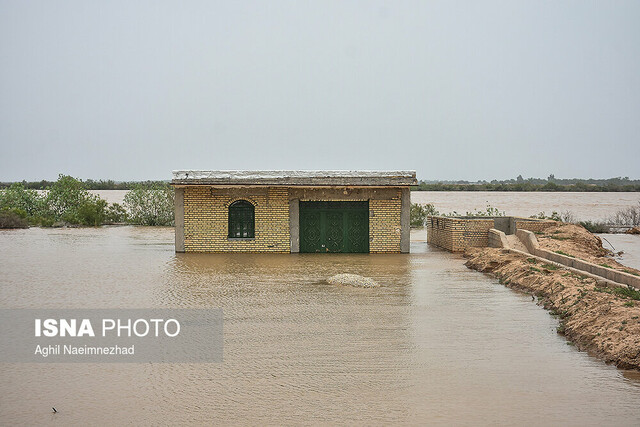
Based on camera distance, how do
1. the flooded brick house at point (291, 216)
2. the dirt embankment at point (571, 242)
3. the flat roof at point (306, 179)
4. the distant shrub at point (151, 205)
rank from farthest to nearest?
the distant shrub at point (151, 205) < the flooded brick house at point (291, 216) < the flat roof at point (306, 179) < the dirt embankment at point (571, 242)

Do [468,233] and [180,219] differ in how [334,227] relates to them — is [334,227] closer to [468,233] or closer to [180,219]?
[468,233]

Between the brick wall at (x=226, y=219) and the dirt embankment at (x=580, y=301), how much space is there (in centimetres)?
713

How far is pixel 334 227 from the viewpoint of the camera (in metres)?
22.6

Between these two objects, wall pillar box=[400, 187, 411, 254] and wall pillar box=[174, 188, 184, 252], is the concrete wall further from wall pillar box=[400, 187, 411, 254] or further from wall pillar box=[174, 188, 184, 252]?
wall pillar box=[174, 188, 184, 252]

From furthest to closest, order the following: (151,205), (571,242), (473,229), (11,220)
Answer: (151,205) < (11,220) < (473,229) < (571,242)

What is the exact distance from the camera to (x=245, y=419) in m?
6.62

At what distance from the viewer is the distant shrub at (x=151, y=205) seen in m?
38.3

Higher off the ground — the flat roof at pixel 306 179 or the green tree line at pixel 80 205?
the flat roof at pixel 306 179

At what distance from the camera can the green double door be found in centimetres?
2245

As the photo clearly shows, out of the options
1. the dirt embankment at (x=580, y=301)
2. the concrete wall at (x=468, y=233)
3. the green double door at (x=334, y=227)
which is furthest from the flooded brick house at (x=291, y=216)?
the dirt embankment at (x=580, y=301)

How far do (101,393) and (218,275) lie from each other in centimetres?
931

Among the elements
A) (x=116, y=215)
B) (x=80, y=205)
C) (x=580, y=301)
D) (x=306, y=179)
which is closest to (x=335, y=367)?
(x=580, y=301)

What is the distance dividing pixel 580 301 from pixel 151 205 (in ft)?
Answer: 103

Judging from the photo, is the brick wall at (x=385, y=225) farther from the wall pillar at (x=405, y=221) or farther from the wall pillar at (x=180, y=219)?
the wall pillar at (x=180, y=219)
